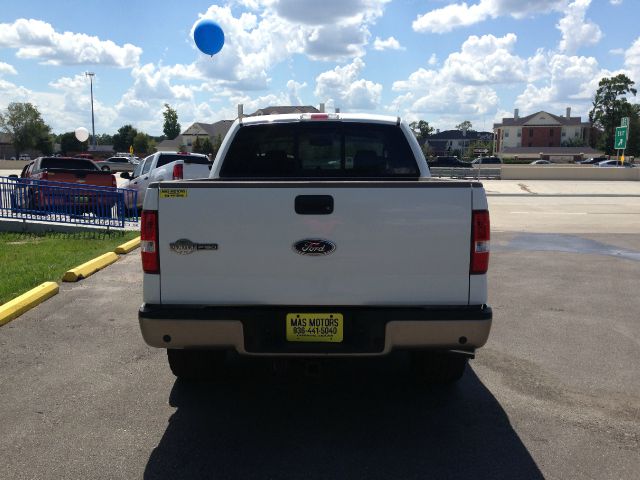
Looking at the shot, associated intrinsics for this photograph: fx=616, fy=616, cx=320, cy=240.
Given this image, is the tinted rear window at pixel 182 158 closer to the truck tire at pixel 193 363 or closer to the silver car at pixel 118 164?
the truck tire at pixel 193 363

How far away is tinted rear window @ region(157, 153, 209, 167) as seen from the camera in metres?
16.0

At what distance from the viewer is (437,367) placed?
14.9 feet

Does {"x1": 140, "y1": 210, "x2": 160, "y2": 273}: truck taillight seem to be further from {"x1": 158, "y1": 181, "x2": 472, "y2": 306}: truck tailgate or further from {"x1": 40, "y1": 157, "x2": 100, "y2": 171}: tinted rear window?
{"x1": 40, "y1": 157, "x2": 100, "y2": 171}: tinted rear window

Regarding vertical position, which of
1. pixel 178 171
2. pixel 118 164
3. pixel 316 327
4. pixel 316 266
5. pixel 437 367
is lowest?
pixel 437 367

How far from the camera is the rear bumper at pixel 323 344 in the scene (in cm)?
360

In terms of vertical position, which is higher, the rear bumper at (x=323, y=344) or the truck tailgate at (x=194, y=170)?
the truck tailgate at (x=194, y=170)

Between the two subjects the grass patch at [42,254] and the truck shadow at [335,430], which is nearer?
the truck shadow at [335,430]

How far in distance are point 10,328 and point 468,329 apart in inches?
187

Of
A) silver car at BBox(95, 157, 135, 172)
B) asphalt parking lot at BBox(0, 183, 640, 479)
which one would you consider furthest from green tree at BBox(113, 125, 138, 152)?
asphalt parking lot at BBox(0, 183, 640, 479)

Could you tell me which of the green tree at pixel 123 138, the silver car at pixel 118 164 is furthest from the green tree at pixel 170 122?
the silver car at pixel 118 164

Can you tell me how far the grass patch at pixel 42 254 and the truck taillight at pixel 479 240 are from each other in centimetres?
563

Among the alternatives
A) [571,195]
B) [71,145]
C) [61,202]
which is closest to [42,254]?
[61,202]

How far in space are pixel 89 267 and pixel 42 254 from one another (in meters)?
1.92

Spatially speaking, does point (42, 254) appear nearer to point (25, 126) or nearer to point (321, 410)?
point (321, 410)
